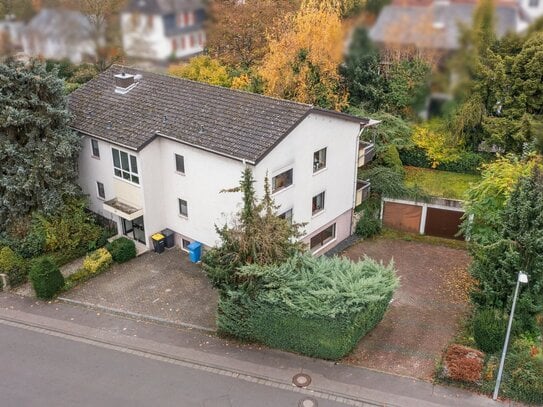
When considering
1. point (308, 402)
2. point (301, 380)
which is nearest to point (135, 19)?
point (301, 380)

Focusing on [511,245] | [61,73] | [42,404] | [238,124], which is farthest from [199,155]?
[61,73]

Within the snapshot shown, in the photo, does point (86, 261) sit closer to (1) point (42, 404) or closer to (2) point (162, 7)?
(1) point (42, 404)

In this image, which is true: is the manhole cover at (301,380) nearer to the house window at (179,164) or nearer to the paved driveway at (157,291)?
the paved driveway at (157,291)

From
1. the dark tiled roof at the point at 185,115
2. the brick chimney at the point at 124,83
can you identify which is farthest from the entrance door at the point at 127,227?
the brick chimney at the point at 124,83

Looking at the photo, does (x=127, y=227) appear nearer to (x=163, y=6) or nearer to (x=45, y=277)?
(x=45, y=277)

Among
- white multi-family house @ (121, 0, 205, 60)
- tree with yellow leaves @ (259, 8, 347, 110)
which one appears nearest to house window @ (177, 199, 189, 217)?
white multi-family house @ (121, 0, 205, 60)

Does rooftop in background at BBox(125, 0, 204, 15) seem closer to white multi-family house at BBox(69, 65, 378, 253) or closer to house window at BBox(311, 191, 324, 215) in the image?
white multi-family house at BBox(69, 65, 378, 253)

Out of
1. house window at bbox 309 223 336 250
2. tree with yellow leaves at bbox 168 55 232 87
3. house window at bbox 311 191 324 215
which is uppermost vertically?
tree with yellow leaves at bbox 168 55 232 87

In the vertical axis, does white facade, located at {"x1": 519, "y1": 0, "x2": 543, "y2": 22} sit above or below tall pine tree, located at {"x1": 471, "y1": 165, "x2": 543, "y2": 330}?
above
